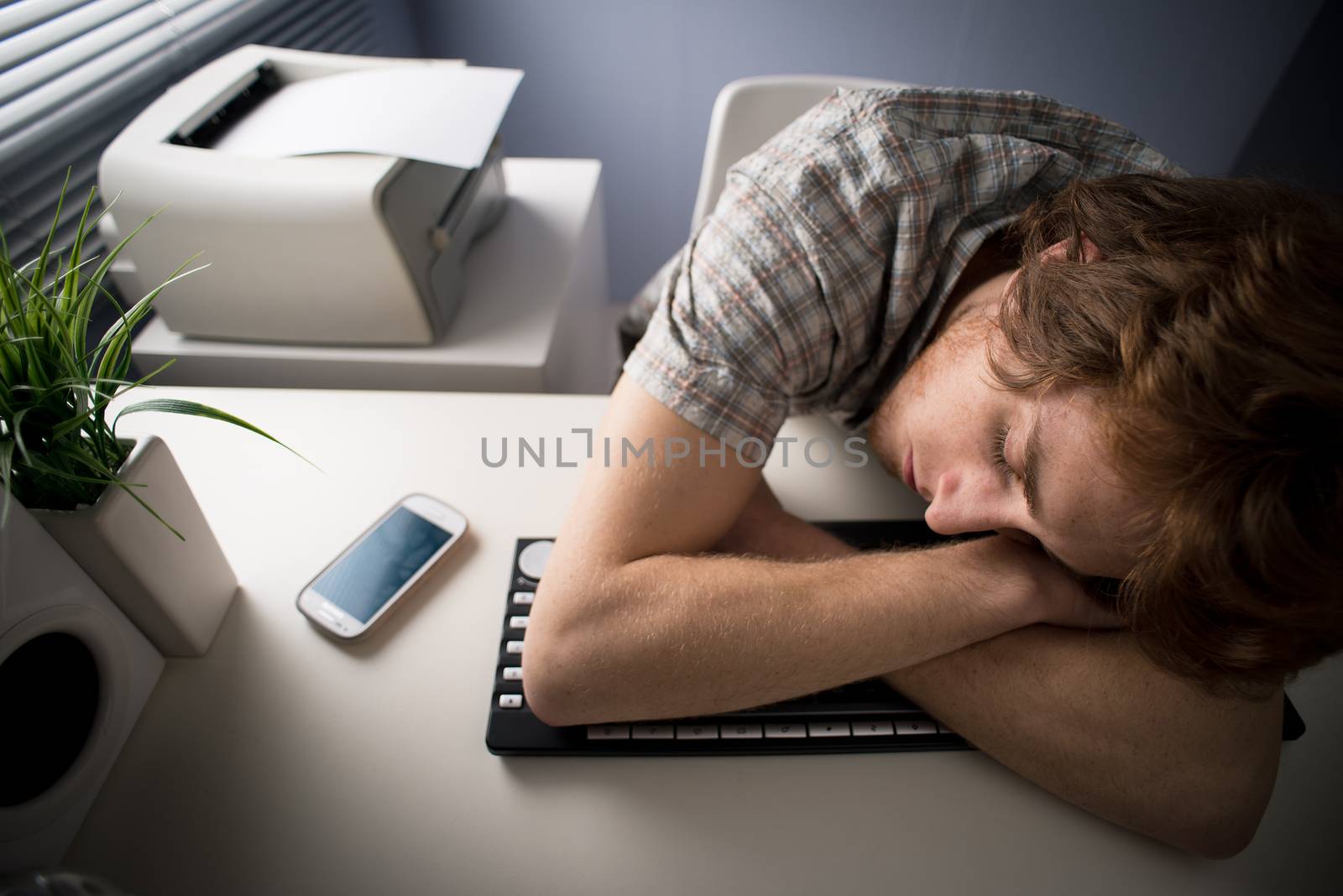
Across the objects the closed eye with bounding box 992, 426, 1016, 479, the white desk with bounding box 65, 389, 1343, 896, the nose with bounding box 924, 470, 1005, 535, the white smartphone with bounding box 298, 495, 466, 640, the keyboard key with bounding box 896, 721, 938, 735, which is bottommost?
the white desk with bounding box 65, 389, 1343, 896

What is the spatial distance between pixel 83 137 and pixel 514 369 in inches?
23.2

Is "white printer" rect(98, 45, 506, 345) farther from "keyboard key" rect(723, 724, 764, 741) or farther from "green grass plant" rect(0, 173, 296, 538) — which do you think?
"keyboard key" rect(723, 724, 764, 741)

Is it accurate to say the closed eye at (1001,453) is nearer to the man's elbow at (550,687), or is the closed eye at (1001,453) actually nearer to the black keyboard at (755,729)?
the black keyboard at (755,729)

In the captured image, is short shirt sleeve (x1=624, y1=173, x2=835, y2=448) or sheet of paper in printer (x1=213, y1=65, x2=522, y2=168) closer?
short shirt sleeve (x1=624, y1=173, x2=835, y2=448)

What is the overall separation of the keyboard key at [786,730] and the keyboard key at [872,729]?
0.14ft

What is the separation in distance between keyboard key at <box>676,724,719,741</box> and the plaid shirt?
9.5 inches

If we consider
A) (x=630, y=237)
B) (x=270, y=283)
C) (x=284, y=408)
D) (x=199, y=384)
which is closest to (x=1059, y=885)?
(x=284, y=408)

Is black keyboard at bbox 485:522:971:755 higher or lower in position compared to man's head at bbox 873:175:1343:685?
lower

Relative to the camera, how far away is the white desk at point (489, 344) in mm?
854

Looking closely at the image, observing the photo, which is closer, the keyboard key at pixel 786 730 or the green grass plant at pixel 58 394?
the green grass plant at pixel 58 394

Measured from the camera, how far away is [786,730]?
54 cm

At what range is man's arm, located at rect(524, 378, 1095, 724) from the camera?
515 mm

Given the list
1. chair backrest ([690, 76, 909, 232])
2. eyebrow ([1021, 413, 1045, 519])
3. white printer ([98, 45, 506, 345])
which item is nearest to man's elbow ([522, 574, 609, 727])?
eyebrow ([1021, 413, 1045, 519])

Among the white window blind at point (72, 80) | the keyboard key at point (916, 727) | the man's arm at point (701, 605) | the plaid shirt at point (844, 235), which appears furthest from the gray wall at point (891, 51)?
the keyboard key at point (916, 727)
